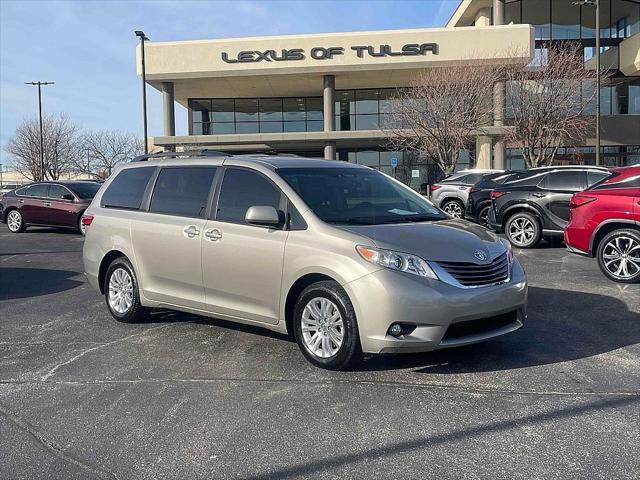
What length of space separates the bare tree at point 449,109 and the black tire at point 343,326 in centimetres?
2300

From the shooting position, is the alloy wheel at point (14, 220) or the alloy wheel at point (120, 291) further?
the alloy wheel at point (14, 220)

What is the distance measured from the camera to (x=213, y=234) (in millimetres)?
5430

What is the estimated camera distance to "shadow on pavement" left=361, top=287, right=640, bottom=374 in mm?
4875

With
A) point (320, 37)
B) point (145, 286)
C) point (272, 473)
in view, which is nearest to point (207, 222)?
point (145, 286)

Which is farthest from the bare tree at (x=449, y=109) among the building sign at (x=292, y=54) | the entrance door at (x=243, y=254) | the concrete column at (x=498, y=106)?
the entrance door at (x=243, y=254)

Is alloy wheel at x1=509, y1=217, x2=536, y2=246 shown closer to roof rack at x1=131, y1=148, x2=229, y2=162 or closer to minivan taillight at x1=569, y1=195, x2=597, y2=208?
minivan taillight at x1=569, y1=195, x2=597, y2=208

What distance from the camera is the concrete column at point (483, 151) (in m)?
29.9

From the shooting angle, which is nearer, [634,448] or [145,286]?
[634,448]

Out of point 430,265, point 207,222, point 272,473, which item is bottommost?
point 272,473

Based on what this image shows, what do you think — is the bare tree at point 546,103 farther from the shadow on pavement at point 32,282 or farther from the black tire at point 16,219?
the shadow on pavement at point 32,282

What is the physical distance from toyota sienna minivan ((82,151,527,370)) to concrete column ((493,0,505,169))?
911 inches

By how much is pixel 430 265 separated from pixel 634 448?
5.80 ft

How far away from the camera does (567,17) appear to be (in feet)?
113

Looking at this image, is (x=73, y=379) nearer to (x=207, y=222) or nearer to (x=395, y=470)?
(x=207, y=222)
